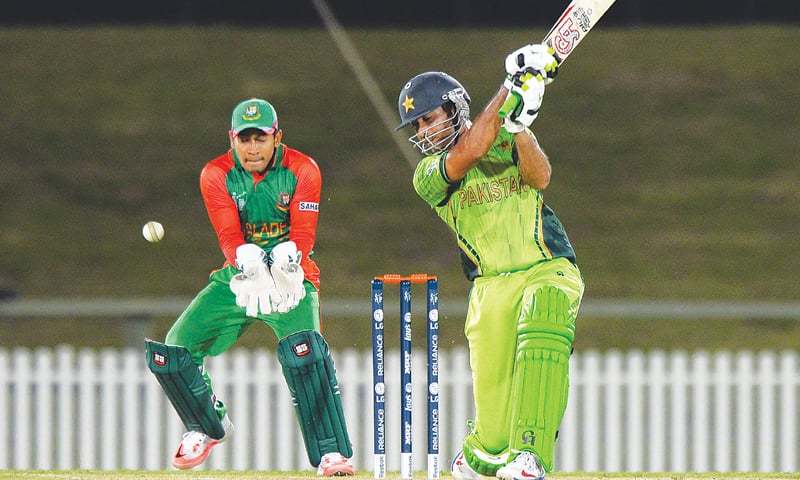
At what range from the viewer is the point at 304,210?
6941 mm

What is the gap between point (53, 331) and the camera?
15094 millimetres

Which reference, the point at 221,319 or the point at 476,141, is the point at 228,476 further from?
the point at 476,141

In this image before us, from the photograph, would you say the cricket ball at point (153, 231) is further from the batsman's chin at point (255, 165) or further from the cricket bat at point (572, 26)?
the cricket bat at point (572, 26)

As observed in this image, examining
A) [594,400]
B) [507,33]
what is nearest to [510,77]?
[594,400]

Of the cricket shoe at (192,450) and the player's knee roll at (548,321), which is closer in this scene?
the player's knee roll at (548,321)

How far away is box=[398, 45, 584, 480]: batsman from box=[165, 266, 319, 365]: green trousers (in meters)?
0.68

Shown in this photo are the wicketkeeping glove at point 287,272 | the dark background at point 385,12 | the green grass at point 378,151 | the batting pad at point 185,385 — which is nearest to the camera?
the wicketkeeping glove at point 287,272

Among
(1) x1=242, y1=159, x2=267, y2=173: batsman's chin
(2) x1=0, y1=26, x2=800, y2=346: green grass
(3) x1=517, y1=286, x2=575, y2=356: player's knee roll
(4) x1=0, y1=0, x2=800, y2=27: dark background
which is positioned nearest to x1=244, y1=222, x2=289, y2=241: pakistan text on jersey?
(1) x1=242, y1=159, x2=267, y2=173: batsman's chin

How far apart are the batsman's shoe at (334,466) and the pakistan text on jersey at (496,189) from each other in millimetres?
1247

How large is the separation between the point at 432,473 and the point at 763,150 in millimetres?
12290

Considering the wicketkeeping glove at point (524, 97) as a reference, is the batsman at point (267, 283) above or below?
below

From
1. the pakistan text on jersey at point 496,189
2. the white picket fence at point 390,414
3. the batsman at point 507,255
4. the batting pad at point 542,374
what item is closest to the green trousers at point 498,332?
the batsman at point 507,255

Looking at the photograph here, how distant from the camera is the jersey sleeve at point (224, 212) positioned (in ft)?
22.8

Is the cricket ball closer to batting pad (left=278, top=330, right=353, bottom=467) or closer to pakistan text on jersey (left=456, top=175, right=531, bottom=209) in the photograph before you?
batting pad (left=278, top=330, right=353, bottom=467)
